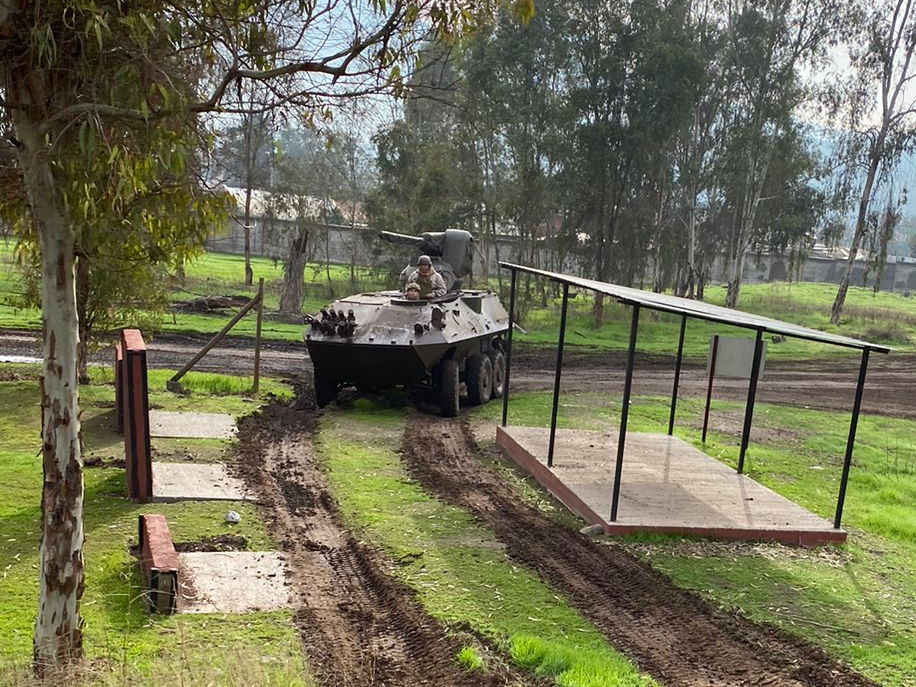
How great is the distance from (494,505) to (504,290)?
25372mm

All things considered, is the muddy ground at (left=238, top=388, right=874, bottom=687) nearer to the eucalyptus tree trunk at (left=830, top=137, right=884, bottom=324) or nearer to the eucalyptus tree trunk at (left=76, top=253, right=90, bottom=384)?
the eucalyptus tree trunk at (left=76, top=253, right=90, bottom=384)

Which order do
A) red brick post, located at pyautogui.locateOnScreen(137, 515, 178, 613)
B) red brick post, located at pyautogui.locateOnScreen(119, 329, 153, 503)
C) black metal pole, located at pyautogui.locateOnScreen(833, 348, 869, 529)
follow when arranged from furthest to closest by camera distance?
1. red brick post, located at pyautogui.locateOnScreen(119, 329, 153, 503)
2. black metal pole, located at pyautogui.locateOnScreen(833, 348, 869, 529)
3. red brick post, located at pyautogui.locateOnScreen(137, 515, 178, 613)

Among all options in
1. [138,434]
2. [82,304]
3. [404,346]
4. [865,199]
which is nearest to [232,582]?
[138,434]

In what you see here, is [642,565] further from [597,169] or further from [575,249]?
[575,249]

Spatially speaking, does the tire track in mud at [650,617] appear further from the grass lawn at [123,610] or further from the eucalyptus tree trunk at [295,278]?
the eucalyptus tree trunk at [295,278]

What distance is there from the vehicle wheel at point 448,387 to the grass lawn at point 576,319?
593 cm

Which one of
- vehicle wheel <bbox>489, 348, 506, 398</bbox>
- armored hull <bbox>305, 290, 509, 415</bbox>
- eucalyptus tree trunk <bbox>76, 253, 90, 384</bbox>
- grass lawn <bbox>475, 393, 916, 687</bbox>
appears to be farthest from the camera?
vehicle wheel <bbox>489, 348, 506, 398</bbox>

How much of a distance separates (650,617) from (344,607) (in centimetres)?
208

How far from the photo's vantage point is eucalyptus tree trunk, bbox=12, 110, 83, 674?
4.38 m

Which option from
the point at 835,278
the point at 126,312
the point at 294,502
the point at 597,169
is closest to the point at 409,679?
the point at 294,502

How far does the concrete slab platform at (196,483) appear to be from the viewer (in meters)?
8.12

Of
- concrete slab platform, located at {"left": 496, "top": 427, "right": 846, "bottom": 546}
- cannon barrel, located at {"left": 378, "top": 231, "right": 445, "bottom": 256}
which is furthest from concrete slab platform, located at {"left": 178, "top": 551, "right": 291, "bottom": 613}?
cannon barrel, located at {"left": 378, "top": 231, "right": 445, "bottom": 256}

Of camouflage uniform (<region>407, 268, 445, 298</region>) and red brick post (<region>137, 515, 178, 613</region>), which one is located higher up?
camouflage uniform (<region>407, 268, 445, 298</region>)

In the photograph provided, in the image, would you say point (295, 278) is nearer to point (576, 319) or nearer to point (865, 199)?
point (576, 319)
